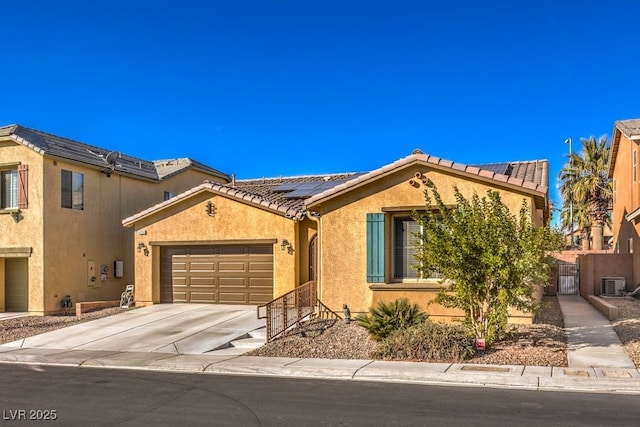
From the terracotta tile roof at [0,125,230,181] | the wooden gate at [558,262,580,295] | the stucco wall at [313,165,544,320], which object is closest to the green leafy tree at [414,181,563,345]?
the stucco wall at [313,165,544,320]

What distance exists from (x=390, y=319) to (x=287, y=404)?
4.64 meters

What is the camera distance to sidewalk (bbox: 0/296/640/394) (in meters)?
9.34

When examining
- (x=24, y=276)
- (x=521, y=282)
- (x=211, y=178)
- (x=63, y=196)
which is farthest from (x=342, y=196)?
(x=211, y=178)

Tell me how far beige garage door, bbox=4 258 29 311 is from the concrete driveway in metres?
4.81

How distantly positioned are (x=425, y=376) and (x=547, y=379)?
192 cm

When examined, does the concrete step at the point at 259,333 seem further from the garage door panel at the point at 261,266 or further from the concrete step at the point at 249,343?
the garage door panel at the point at 261,266

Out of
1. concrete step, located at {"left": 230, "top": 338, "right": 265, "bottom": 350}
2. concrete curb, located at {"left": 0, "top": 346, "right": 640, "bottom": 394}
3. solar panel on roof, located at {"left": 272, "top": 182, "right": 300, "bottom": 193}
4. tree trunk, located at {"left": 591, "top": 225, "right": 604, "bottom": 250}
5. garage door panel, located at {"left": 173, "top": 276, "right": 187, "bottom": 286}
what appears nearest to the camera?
concrete curb, located at {"left": 0, "top": 346, "right": 640, "bottom": 394}

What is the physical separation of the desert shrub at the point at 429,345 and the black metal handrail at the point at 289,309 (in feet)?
9.67

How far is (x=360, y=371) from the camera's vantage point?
10.6 m

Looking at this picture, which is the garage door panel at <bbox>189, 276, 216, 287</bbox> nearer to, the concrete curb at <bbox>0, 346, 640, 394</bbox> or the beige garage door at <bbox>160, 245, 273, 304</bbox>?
the beige garage door at <bbox>160, 245, 273, 304</bbox>

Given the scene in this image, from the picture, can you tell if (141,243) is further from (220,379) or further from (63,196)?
(220,379)

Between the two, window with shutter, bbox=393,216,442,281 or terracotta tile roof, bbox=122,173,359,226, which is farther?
terracotta tile roof, bbox=122,173,359,226

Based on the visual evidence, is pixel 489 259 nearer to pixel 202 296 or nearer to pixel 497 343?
pixel 497 343

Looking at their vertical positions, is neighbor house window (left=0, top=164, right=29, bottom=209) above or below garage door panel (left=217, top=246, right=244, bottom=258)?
above
